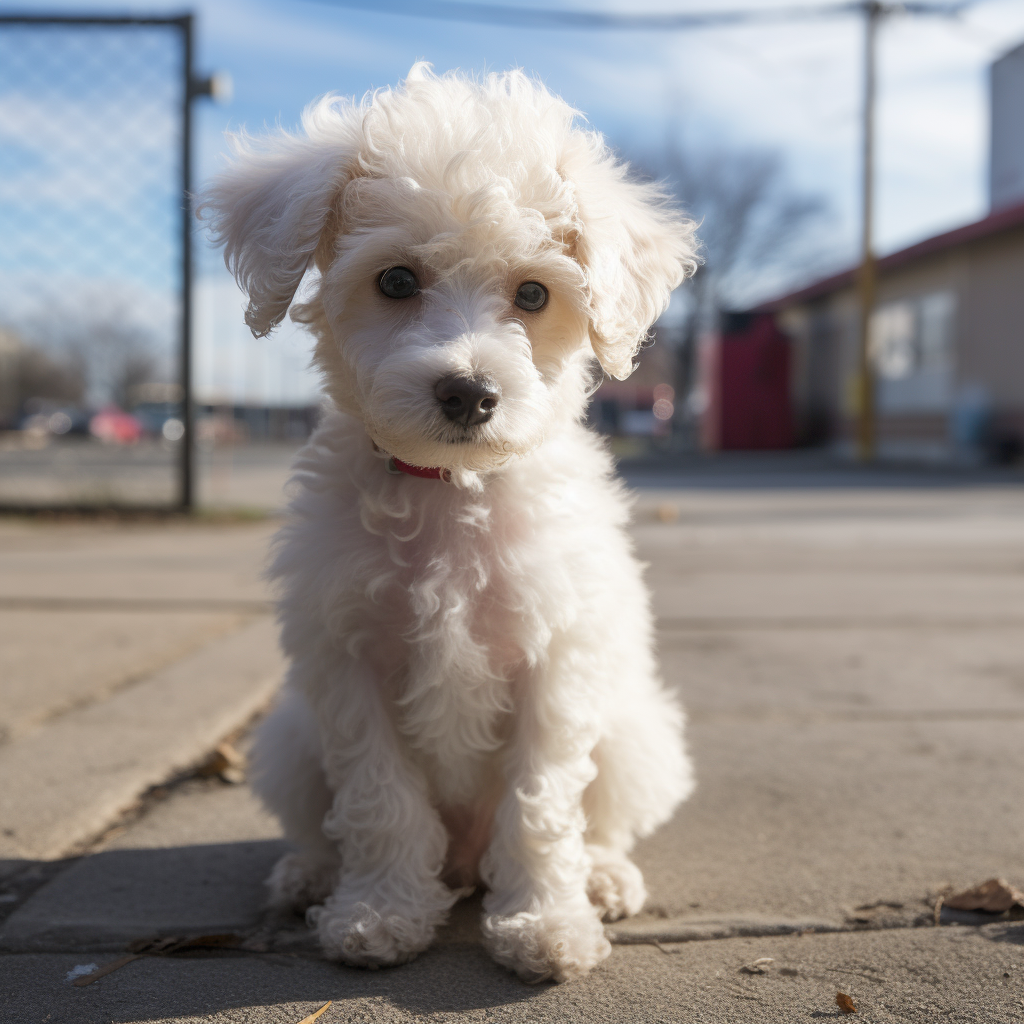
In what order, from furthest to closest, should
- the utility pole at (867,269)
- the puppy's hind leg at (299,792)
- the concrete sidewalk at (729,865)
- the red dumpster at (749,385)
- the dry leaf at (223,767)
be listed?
the red dumpster at (749,385) < the utility pole at (867,269) < the dry leaf at (223,767) < the puppy's hind leg at (299,792) < the concrete sidewalk at (729,865)

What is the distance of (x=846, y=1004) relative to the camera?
184cm

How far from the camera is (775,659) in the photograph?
4672 mm

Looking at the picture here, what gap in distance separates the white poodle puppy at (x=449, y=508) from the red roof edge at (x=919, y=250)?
18877 millimetres

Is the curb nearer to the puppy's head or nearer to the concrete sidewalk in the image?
the concrete sidewalk

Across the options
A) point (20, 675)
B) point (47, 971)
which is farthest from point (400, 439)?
point (20, 675)

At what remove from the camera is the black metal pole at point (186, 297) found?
9.45m

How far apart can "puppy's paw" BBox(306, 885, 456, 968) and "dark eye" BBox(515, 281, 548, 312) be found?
50.7 inches

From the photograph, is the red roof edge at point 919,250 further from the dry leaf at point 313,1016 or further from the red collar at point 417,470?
the dry leaf at point 313,1016

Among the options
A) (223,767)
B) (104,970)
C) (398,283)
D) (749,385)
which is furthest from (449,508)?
(749,385)

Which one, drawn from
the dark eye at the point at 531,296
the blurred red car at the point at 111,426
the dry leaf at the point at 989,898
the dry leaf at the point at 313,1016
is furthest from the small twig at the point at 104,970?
the blurred red car at the point at 111,426

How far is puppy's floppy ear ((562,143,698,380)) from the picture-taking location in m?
2.30

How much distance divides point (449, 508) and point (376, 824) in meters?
0.69

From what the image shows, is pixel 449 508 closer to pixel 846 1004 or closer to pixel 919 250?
pixel 846 1004

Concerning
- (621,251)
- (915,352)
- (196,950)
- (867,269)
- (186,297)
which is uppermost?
(867,269)
